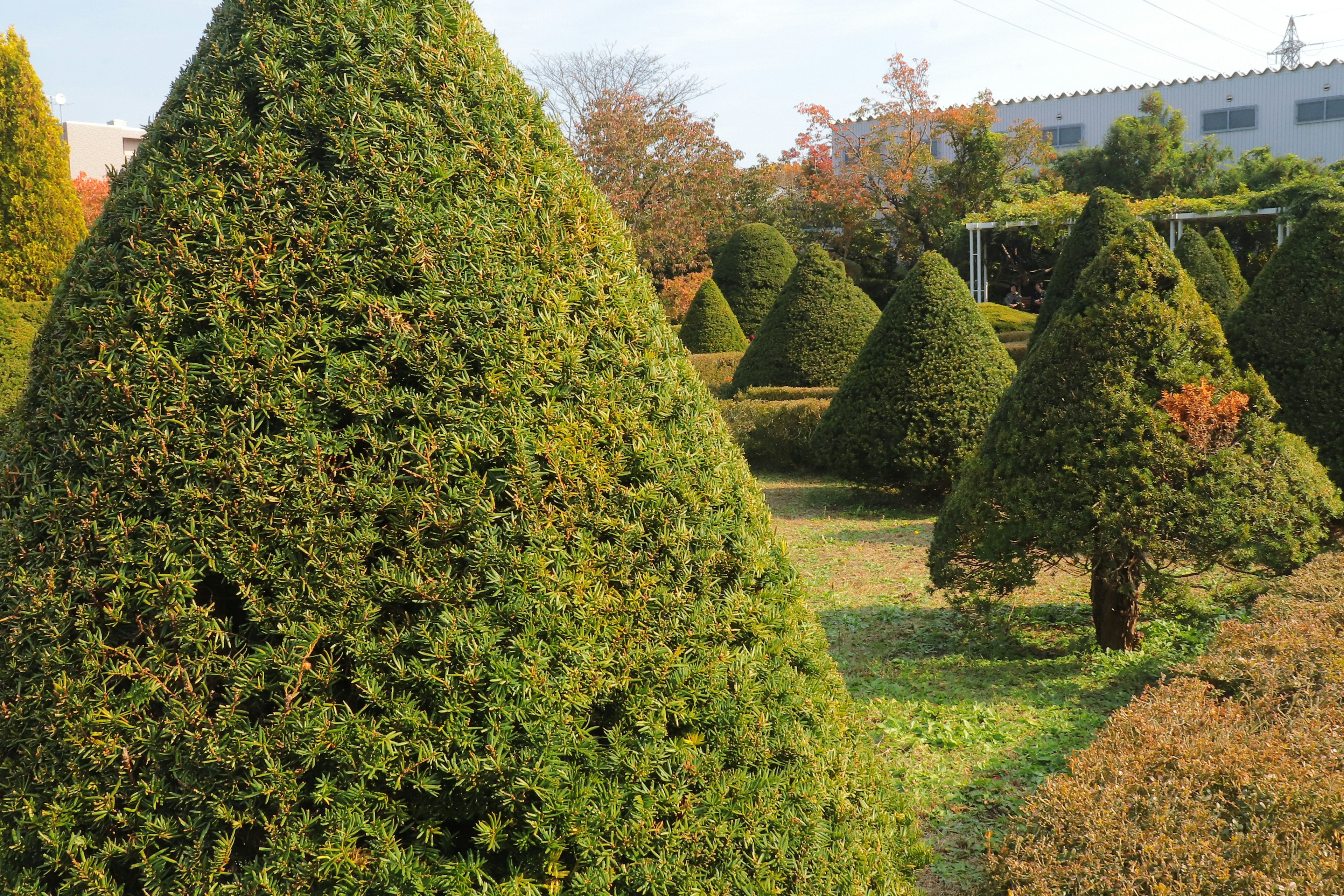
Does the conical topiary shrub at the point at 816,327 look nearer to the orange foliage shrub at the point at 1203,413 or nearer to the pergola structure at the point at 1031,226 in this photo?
the orange foliage shrub at the point at 1203,413

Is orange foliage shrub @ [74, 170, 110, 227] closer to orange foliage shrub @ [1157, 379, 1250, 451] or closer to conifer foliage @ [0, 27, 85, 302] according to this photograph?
conifer foliage @ [0, 27, 85, 302]

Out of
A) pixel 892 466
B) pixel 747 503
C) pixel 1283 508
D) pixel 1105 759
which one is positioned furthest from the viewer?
pixel 892 466

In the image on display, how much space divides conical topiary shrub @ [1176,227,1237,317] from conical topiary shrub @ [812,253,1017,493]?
4560mm

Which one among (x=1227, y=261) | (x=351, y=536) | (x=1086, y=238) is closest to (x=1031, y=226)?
(x=1227, y=261)

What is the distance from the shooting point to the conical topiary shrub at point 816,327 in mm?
14500

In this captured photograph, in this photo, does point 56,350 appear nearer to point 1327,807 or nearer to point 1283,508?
point 1327,807

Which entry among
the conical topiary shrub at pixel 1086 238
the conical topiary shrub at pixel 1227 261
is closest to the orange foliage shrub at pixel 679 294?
the conical topiary shrub at pixel 1227 261

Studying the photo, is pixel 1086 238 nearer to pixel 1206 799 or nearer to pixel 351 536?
pixel 1206 799

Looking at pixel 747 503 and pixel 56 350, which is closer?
pixel 56 350

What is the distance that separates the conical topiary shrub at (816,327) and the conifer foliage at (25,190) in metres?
10.5

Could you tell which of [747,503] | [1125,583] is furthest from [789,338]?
[747,503]

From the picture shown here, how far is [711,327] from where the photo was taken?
19031 mm

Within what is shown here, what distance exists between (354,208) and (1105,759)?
296 centimetres

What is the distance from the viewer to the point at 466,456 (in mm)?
1768
